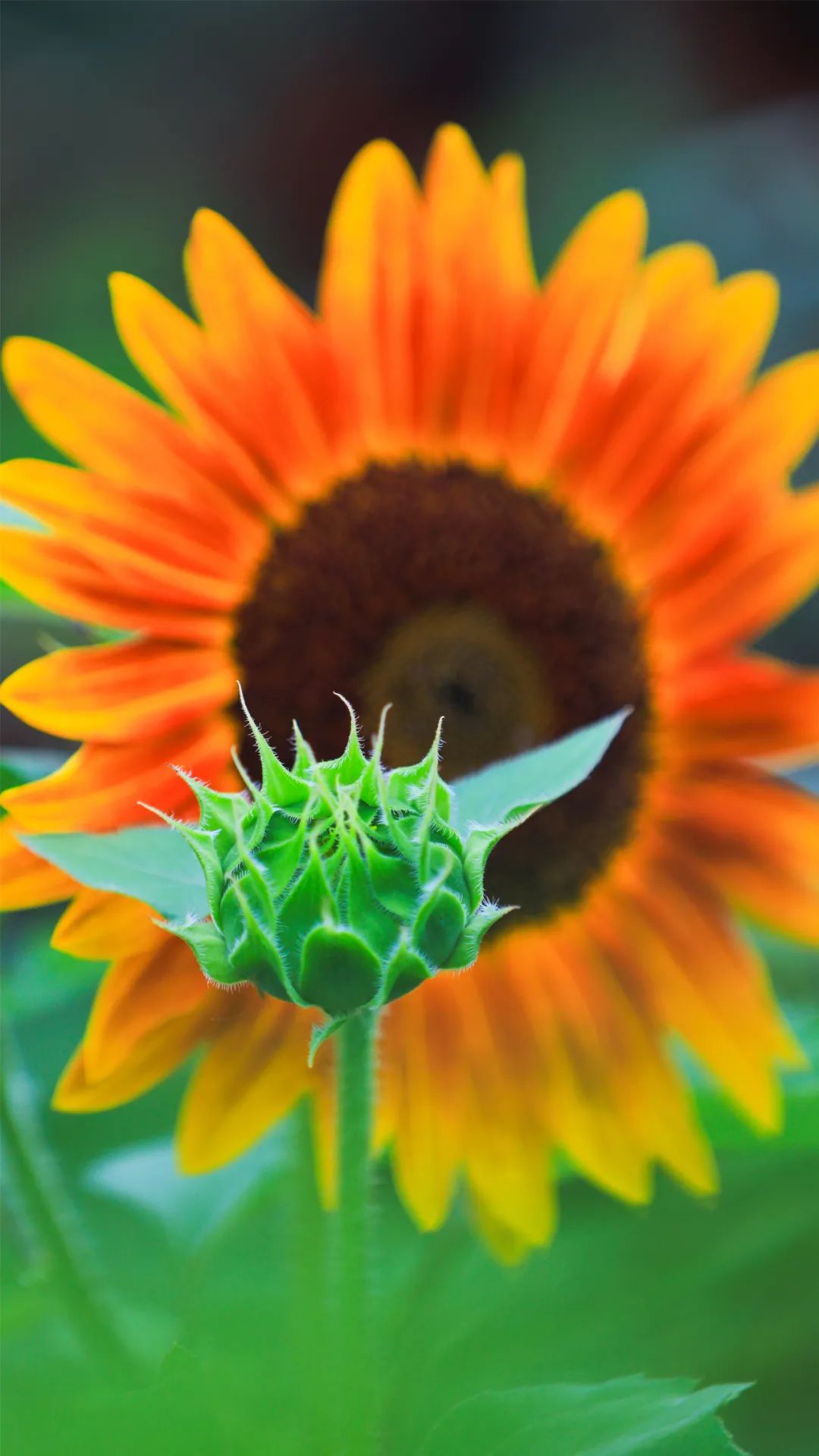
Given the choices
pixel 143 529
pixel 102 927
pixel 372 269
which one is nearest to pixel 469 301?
pixel 372 269

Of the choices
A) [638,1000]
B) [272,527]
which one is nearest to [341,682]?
[272,527]

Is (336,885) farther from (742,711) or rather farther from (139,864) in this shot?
(742,711)

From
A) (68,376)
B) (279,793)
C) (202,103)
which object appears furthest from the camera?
(202,103)

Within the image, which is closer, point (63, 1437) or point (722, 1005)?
point (63, 1437)

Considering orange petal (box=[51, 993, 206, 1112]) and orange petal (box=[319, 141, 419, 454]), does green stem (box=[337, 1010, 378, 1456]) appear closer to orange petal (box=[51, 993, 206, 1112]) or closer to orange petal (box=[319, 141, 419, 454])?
orange petal (box=[51, 993, 206, 1112])

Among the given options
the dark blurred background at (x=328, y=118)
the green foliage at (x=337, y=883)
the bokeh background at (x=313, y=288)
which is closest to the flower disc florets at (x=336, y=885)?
the green foliage at (x=337, y=883)

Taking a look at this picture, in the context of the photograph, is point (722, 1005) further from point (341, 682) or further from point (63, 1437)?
point (63, 1437)

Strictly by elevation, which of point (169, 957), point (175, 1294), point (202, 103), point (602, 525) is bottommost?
point (175, 1294)
